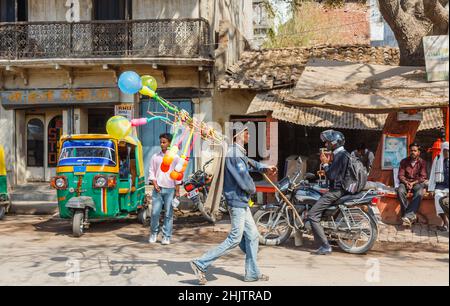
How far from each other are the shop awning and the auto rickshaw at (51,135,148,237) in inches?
137

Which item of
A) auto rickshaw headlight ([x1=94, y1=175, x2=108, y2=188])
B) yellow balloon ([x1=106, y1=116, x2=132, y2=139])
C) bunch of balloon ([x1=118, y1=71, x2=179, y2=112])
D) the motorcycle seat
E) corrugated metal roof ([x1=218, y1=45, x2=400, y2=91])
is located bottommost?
the motorcycle seat

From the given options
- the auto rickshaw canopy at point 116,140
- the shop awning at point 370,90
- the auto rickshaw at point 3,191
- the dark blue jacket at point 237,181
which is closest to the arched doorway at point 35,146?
the auto rickshaw at point 3,191

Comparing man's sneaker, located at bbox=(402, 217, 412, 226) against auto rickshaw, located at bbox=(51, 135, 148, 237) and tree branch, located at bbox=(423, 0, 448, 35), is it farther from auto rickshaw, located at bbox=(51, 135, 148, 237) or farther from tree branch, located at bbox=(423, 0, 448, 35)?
auto rickshaw, located at bbox=(51, 135, 148, 237)

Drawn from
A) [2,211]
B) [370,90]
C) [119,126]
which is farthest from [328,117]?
[2,211]

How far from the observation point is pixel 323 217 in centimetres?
827

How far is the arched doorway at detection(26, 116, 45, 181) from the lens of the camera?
1723 cm

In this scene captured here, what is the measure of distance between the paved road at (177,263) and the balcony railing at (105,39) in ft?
23.5

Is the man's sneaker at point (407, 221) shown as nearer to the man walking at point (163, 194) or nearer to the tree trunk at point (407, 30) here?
the tree trunk at point (407, 30)

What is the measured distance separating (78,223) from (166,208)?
5.70 ft

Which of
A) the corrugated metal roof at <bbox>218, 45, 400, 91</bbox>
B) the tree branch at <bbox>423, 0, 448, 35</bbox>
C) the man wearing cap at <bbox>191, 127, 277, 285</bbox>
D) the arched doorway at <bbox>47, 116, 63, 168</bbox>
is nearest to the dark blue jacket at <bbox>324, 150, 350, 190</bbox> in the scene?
the man wearing cap at <bbox>191, 127, 277, 285</bbox>

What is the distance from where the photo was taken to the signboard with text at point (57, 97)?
16.0 meters

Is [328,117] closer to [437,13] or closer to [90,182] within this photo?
[437,13]

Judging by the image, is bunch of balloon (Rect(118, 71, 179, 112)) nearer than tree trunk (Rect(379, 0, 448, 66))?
Yes

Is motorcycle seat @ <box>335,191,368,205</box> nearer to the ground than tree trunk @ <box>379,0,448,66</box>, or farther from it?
nearer to the ground
